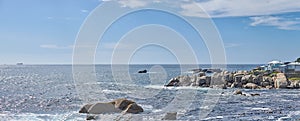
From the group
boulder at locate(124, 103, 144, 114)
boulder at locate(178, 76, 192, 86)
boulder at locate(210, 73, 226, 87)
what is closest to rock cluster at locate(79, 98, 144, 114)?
boulder at locate(124, 103, 144, 114)

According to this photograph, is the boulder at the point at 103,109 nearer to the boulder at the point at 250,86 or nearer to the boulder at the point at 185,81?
the boulder at the point at 250,86

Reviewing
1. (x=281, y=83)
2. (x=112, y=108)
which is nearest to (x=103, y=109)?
(x=112, y=108)

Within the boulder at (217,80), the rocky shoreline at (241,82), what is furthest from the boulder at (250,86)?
the boulder at (217,80)

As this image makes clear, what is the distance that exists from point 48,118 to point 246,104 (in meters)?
18.3

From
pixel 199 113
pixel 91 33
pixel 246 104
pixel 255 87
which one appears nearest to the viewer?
pixel 91 33

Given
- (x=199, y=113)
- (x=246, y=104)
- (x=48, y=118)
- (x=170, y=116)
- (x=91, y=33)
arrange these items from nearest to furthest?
(x=91, y=33), (x=170, y=116), (x=48, y=118), (x=199, y=113), (x=246, y=104)

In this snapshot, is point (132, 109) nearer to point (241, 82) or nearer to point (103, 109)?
point (103, 109)

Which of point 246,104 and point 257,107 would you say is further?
point 246,104

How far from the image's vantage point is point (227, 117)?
84.9ft

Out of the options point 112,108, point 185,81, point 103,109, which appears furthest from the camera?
point 185,81

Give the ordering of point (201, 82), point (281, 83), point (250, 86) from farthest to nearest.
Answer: point (201, 82)
point (250, 86)
point (281, 83)

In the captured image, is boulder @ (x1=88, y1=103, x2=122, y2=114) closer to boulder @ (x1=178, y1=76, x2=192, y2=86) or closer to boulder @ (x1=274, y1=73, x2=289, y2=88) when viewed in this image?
boulder @ (x1=274, y1=73, x2=289, y2=88)

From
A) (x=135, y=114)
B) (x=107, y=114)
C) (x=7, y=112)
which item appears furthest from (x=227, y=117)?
(x=7, y=112)

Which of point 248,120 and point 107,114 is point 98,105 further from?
point 248,120
